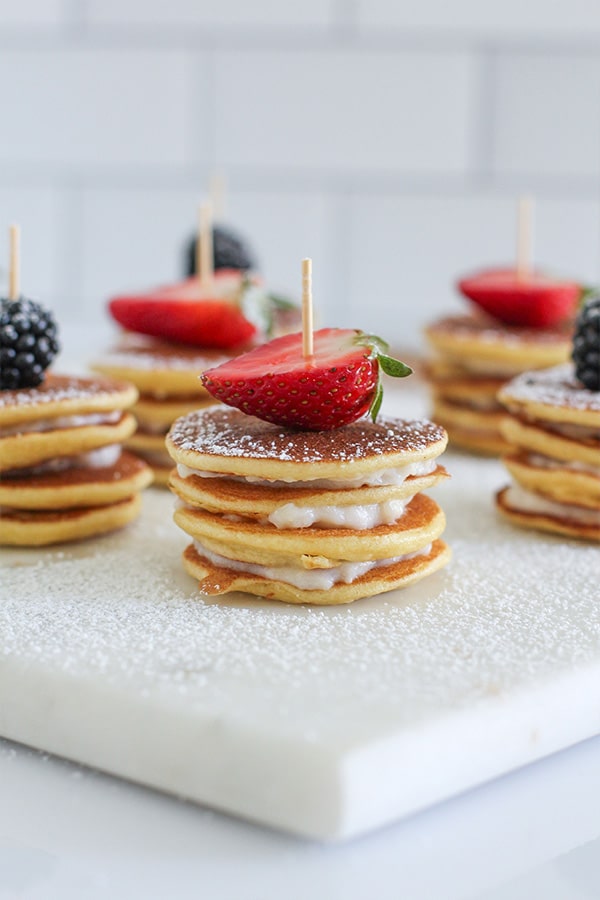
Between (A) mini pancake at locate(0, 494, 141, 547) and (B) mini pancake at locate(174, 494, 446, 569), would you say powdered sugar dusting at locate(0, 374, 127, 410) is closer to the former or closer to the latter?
(A) mini pancake at locate(0, 494, 141, 547)

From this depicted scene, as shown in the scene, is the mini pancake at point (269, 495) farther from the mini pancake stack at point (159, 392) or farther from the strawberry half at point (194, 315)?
the strawberry half at point (194, 315)

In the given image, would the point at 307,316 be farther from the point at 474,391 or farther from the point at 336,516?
the point at 474,391

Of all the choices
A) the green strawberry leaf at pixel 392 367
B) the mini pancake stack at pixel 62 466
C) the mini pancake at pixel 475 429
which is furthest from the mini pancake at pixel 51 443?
the mini pancake at pixel 475 429

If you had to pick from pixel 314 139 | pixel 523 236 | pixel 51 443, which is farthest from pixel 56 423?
pixel 314 139

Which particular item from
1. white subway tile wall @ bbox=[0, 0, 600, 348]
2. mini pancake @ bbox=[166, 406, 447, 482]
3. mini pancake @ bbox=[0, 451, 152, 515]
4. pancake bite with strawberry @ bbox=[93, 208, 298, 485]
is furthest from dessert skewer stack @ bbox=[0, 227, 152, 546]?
white subway tile wall @ bbox=[0, 0, 600, 348]

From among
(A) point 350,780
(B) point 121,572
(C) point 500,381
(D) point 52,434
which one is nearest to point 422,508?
(B) point 121,572

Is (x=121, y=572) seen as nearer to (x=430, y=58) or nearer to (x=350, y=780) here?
(x=350, y=780)
